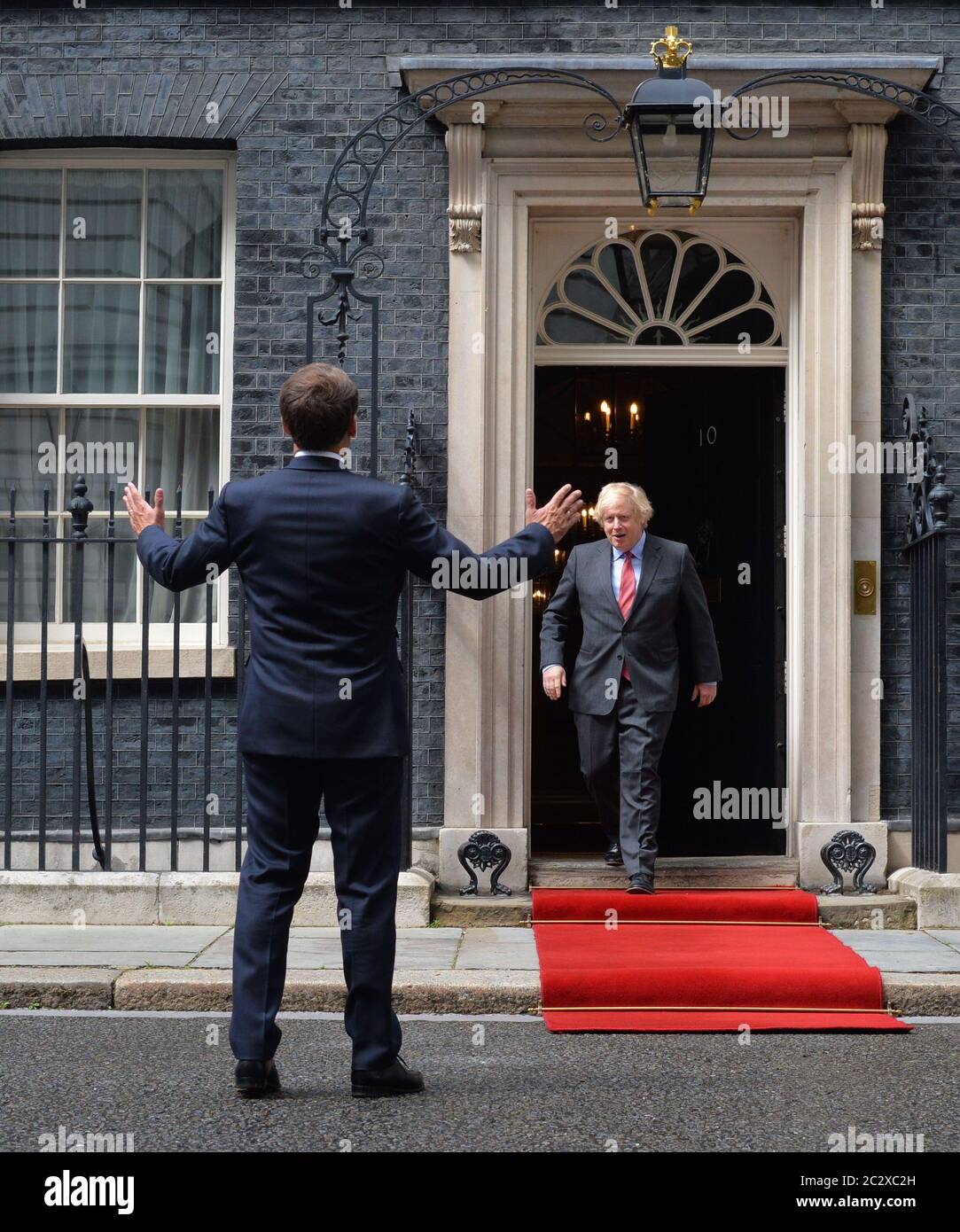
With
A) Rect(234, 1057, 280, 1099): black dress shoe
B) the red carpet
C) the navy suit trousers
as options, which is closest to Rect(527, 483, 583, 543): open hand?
the navy suit trousers

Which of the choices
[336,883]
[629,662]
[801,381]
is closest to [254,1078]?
[336,883]

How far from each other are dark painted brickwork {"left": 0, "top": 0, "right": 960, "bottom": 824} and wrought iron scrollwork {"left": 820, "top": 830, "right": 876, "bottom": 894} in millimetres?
310

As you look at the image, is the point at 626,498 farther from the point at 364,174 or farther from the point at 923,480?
the point at 364,174

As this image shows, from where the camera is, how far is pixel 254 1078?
4.55m

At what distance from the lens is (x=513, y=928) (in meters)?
7.76

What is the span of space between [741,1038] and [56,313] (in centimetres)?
556

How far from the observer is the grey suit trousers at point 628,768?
7.70 metres

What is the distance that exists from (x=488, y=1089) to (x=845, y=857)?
381 cm

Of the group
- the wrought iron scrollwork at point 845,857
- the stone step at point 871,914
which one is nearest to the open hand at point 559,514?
the stone step at point 871,914

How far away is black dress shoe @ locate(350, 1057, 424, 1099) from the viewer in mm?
4598

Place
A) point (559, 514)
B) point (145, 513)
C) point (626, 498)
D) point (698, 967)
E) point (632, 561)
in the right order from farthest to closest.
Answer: point (632, 561) < point (626, 498) < point (698, 967) < point (145, 513) < point (559, 514)

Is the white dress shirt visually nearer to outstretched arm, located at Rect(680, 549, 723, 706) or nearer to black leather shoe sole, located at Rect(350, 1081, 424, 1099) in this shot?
black leather shoe sole, located at Rect(350, 1081, 424, 1099)

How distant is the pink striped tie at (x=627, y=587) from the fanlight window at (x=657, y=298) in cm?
146

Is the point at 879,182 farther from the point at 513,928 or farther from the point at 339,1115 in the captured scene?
the point at 339,1115
